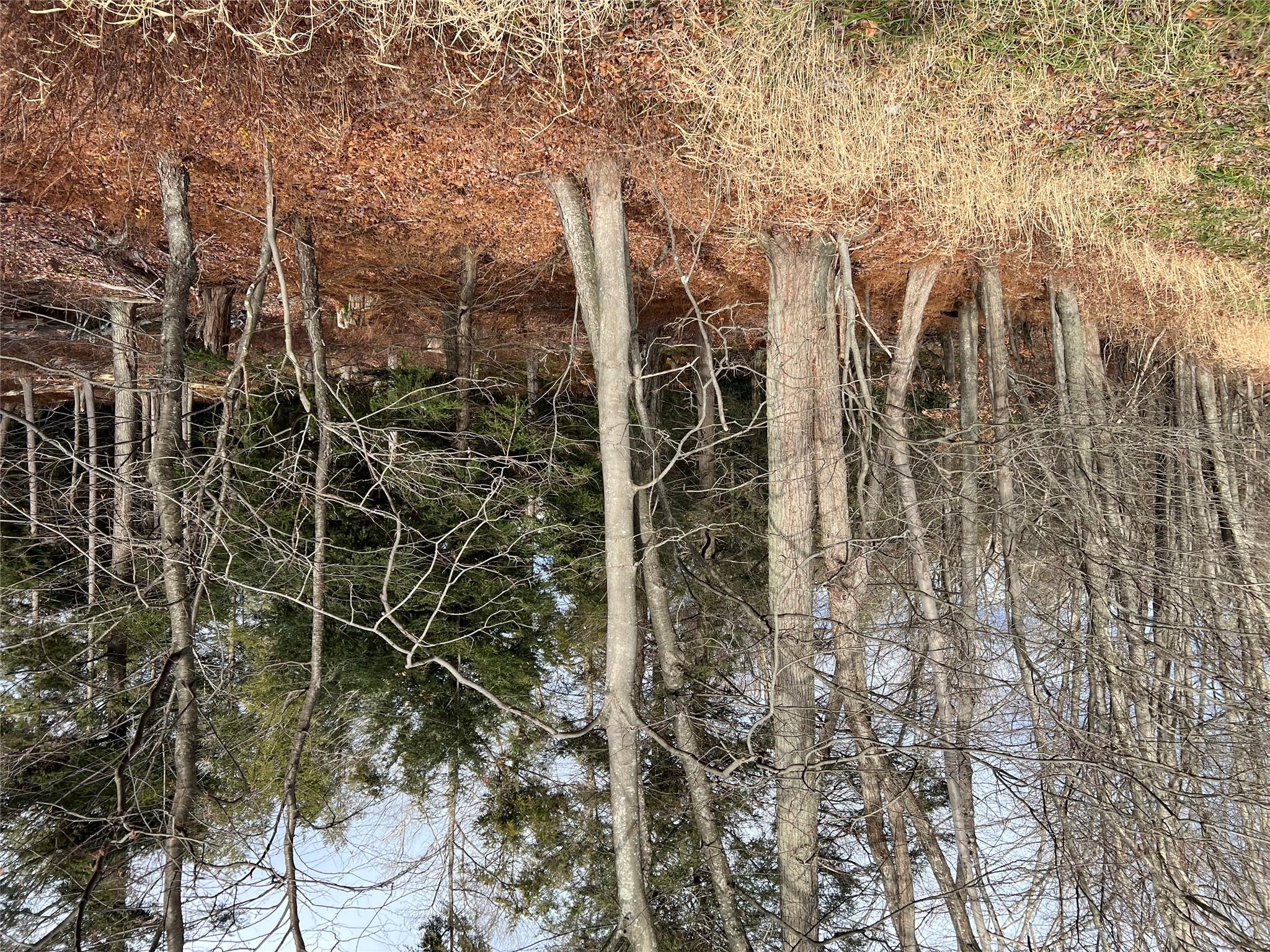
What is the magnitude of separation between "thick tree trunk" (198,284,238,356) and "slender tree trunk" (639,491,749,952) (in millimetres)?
4191

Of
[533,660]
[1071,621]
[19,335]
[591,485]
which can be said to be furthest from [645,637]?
[19,335]

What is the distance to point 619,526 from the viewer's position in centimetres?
459

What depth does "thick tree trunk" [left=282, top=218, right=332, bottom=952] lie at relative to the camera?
13.6 feet

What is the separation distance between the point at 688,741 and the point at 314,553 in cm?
266

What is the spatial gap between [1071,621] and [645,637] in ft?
12.1

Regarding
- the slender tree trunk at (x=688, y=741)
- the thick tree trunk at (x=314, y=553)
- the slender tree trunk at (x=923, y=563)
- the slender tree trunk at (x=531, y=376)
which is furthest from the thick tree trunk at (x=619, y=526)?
the slender tree trunk at (x=531, y=376)

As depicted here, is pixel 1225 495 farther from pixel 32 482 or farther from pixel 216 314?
pixel 32 482

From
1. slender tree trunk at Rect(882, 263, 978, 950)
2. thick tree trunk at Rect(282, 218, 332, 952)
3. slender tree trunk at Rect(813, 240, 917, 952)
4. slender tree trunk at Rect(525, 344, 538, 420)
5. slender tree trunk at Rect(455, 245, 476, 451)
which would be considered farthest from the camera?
slender tree trunk at Rect(525, 344, 538, 420)

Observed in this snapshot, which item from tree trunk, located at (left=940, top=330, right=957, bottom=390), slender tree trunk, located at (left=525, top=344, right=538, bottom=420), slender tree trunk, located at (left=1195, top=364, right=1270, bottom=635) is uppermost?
tree trunk, located at (left=940, top=330, right=957, bottom=390)

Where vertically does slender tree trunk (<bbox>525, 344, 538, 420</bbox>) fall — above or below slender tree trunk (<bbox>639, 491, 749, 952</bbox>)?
above

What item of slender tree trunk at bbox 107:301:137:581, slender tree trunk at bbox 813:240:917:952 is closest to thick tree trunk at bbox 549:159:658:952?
slender tree trunk at bbox 813:240:917:952

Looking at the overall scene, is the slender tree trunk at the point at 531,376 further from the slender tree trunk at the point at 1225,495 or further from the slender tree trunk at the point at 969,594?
the slender tree trunk at the point at 1225,495

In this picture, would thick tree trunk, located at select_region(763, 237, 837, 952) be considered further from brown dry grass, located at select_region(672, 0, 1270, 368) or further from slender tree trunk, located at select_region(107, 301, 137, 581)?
slender tree trunk, located at select_region(107, 301, 137, 581)

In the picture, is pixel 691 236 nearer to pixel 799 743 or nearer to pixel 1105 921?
pixel 799 743
